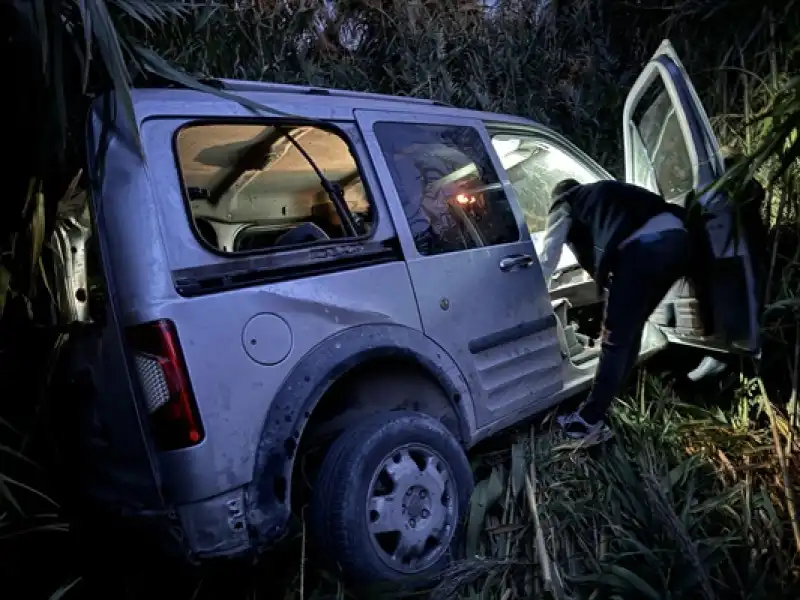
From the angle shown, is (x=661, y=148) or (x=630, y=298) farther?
(x=661, y=148)

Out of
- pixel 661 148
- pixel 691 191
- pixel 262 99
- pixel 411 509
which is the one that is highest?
pixel 262 99

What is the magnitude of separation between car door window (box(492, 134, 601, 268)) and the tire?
168cm

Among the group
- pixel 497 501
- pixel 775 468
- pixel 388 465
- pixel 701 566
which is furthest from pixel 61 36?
pixel 775 468

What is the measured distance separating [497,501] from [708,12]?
128 inches

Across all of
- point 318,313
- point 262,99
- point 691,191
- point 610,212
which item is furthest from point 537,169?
point 318,313

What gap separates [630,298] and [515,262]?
22.7 inches

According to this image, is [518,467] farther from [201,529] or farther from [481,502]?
[201,529]

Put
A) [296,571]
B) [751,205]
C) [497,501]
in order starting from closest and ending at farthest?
[296,571] → [497,501] → [751,205]

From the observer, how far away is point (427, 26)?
7.38 m

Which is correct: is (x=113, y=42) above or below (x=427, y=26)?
below

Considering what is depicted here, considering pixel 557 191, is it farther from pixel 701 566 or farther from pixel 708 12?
pixel 701 566

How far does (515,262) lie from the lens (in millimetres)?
3123

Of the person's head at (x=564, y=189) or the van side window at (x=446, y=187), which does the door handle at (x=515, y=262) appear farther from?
the person's head at (x=564, y=189)

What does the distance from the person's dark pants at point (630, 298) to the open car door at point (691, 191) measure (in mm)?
195
